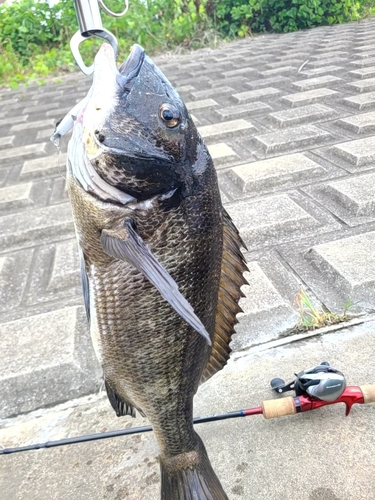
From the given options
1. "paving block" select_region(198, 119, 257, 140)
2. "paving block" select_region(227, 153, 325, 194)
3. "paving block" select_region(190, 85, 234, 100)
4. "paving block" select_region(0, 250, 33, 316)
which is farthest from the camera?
"paving block" select_region(190, 85, 234, 100)

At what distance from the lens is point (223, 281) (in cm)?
121

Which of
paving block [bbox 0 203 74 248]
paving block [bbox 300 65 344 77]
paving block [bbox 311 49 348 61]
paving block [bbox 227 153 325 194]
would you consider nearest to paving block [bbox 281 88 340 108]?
paving block [bbox 300 65 344 77]

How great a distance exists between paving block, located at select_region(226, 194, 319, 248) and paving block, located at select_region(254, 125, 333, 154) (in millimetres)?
928

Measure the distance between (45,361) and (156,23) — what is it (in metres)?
9.15

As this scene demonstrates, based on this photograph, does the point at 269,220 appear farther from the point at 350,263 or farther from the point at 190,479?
the point at 190,479

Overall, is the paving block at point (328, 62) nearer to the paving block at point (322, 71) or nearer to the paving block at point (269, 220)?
the paving block at point (322, 71)

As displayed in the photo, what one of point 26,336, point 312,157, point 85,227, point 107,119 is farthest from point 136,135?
point 312,157

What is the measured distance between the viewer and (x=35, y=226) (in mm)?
3252

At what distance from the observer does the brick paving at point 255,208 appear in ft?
7.07

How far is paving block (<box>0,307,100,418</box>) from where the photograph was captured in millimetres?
1960

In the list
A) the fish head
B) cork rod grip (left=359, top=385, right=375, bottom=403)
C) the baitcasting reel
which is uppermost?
the fish head

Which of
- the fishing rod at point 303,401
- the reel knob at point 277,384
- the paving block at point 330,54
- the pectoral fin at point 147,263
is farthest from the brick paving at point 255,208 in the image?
the pectoral fin at point 147,263

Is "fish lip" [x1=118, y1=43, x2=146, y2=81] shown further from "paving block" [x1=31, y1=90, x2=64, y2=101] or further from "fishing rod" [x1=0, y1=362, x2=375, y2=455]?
"paving block" [x1=31, y1=90, x2=64, y2=101]

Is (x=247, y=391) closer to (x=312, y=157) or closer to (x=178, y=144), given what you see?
(x=178, y=144)
